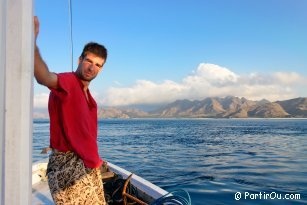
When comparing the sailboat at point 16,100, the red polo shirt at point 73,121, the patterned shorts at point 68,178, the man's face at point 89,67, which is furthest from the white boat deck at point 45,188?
the sailboat at point 16,100

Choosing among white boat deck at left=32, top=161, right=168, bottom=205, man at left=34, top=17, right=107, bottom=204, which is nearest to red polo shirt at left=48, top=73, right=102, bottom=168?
man at left=34, top=17, right=107, bottom=204

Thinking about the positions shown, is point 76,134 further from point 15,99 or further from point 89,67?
point 15,99

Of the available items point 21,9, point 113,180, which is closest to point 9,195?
point 21,9

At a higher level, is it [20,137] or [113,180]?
[20,137]

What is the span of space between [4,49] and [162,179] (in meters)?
13.3

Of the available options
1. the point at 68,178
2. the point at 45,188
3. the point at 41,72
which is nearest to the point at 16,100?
the point at 41,72

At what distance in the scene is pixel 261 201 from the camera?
385 inches

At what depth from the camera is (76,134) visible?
7.00 feet

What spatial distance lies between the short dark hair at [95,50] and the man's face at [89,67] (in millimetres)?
25

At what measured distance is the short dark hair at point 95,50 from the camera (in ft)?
7.18

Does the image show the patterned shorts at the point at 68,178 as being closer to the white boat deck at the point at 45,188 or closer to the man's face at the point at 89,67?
the man's face at the point at 89,67

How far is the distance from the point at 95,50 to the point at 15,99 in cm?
114

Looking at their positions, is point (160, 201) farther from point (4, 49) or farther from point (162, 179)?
point (162, 179)

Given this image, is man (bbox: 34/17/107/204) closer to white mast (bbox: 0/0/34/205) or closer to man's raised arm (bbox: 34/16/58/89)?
man's raised arm (bbox: 34/16/58/89)
